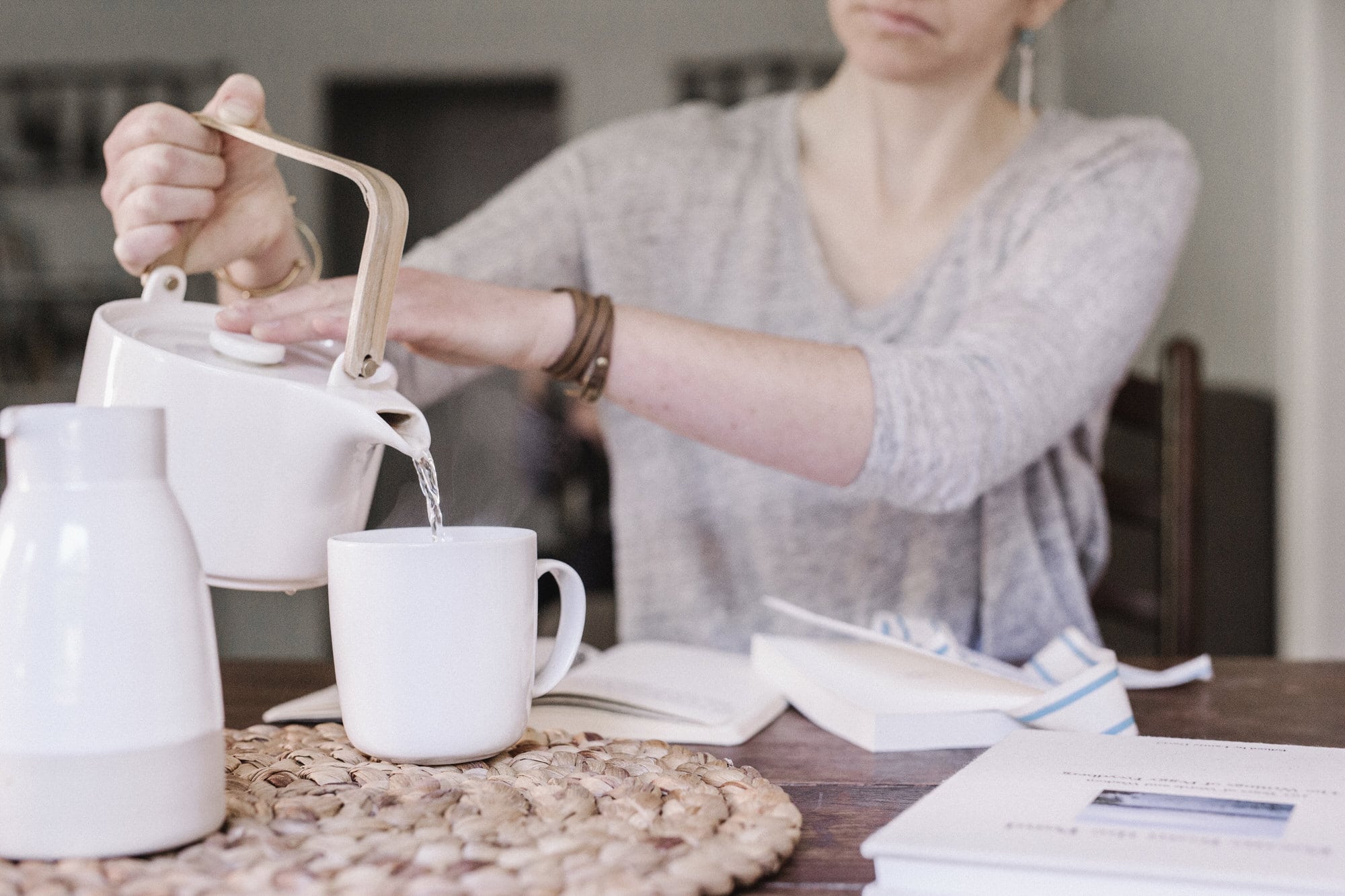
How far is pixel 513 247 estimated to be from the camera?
1.24m

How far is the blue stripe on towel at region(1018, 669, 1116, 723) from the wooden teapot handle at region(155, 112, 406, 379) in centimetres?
43

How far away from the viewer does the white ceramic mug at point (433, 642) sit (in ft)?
1.77

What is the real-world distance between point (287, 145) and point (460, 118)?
13.3 ft

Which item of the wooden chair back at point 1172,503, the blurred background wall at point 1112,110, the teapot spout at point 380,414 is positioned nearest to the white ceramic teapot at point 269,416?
the teapot spout at point 380,414

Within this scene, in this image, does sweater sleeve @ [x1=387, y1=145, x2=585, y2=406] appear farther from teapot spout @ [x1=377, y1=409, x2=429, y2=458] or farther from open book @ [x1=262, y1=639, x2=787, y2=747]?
teapot spout @ [x1=377, y1=409, x2=429, y2=458]

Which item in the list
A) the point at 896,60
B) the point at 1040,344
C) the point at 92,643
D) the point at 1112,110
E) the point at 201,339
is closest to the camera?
the point at 92,643

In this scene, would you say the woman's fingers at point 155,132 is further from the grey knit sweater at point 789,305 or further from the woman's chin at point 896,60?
the woman's chin at point 896,60

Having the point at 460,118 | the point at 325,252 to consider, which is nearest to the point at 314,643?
the point at 325,252

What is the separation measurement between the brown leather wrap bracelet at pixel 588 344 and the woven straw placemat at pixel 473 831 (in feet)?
1.03

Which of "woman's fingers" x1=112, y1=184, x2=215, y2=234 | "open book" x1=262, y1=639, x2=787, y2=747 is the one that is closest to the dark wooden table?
"open book" x1=262, y1=639, x2=787, y2=747

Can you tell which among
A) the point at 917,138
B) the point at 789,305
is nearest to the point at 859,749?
the point at 789,305

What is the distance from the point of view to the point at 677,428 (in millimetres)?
901

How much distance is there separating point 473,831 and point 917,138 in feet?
3.51

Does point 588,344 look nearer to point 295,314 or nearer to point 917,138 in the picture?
point 295,314
